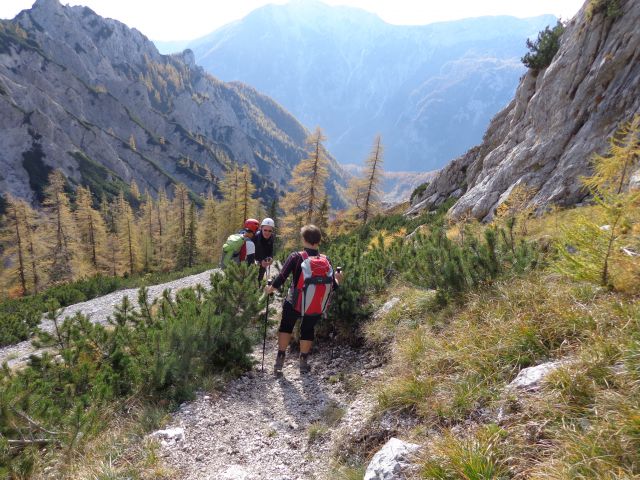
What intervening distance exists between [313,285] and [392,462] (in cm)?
294

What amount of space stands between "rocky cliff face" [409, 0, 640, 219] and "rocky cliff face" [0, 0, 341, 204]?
100059mm

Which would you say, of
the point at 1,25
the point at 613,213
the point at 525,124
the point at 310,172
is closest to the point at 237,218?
the point at 310,172

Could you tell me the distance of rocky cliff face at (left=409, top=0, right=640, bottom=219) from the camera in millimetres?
12383

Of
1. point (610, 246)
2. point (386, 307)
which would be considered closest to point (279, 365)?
point (386, 307)

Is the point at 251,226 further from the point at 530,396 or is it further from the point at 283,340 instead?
the point at 530,396

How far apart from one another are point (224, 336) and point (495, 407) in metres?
3.83

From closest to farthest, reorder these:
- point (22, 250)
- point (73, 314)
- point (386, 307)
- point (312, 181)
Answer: point (386, 307)
point (73, 314)
point (312, 181)
point (22, 250)

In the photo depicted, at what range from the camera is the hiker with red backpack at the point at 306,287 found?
5.43 metres

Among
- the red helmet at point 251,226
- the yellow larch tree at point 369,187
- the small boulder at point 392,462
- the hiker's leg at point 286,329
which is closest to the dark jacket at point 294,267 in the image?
the hiker's leg at point 286,329

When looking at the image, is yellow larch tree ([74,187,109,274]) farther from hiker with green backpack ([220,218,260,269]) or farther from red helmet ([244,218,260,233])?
hiker with green backpack ([220,218,260,269])

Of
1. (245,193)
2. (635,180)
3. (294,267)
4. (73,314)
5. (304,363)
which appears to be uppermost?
(635,180)

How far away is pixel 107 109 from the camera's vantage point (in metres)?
149

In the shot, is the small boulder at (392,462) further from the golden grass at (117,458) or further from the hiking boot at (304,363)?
the hiking boot at (304,363)

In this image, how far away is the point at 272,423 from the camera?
4.45 meters
